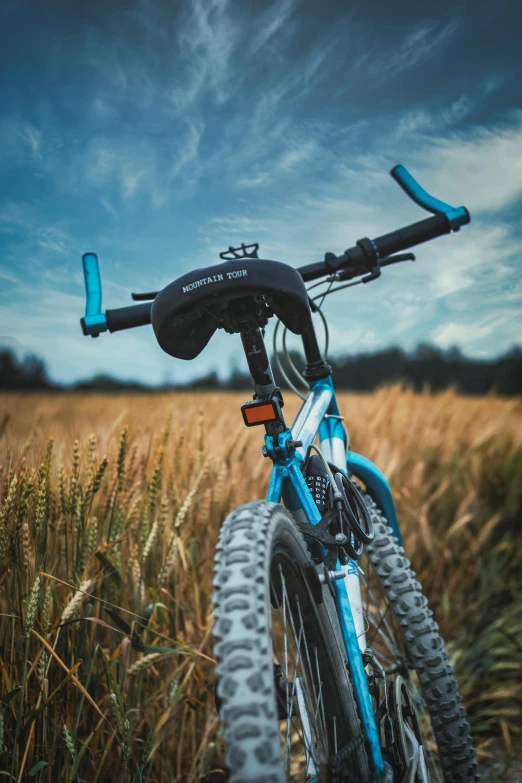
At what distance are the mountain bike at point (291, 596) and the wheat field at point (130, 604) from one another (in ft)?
1.13

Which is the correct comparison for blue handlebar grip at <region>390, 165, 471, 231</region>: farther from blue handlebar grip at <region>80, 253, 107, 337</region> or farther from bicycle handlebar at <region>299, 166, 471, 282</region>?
blue handlebar grip at <region>80, 253, 107, 337</region>

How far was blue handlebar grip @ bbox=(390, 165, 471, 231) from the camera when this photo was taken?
1396 mm

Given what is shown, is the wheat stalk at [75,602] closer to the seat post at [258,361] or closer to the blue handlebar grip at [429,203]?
the seat post at [258,361]

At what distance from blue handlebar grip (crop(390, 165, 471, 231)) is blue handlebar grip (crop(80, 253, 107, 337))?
0.92 m

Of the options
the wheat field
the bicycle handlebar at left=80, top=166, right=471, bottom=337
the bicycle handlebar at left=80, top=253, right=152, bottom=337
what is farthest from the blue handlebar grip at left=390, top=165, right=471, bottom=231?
the wheat field

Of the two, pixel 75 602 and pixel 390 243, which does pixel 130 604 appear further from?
pixel 390 243

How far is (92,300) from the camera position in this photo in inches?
49.8

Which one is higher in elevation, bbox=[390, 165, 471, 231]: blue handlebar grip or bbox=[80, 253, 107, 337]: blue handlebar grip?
bbox=[390, 165, 471, 231]: blue handlebar grip

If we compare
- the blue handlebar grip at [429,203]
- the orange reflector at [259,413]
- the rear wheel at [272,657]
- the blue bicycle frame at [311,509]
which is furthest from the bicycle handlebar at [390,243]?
the rear wheel at [272,657]

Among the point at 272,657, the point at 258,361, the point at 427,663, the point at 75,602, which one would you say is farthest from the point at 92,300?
the point at 427,663

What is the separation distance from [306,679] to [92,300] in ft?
3.18

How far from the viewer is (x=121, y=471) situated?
4.26 feet

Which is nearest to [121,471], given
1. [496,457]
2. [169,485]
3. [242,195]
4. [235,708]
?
[169,485]

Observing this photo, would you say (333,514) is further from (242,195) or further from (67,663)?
(242,195)
